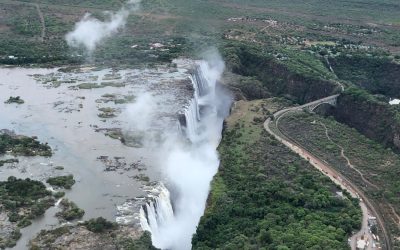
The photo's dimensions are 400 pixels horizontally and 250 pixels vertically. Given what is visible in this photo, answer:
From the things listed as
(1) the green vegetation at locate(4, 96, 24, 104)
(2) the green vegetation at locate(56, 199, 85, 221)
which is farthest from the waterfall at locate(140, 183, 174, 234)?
(1) the green vegetation at locate(4, 96, 24, 104)

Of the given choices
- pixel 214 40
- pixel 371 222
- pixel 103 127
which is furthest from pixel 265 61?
pixel 371 222

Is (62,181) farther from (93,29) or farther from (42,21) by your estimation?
(42,21)

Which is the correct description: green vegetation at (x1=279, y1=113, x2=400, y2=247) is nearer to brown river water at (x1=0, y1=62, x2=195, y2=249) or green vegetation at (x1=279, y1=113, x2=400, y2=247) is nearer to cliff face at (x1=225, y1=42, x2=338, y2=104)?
cliff face at (x1=225, y1=42, x2=338, y2=104)

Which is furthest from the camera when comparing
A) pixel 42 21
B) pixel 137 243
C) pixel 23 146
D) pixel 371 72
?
pixel 42 21

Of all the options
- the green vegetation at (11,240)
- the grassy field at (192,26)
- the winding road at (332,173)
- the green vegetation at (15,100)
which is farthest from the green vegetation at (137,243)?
the grassy field at (192,26)

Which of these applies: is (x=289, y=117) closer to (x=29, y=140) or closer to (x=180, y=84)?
(x=180, y=84)

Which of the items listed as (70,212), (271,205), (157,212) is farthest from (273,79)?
(70,212)
